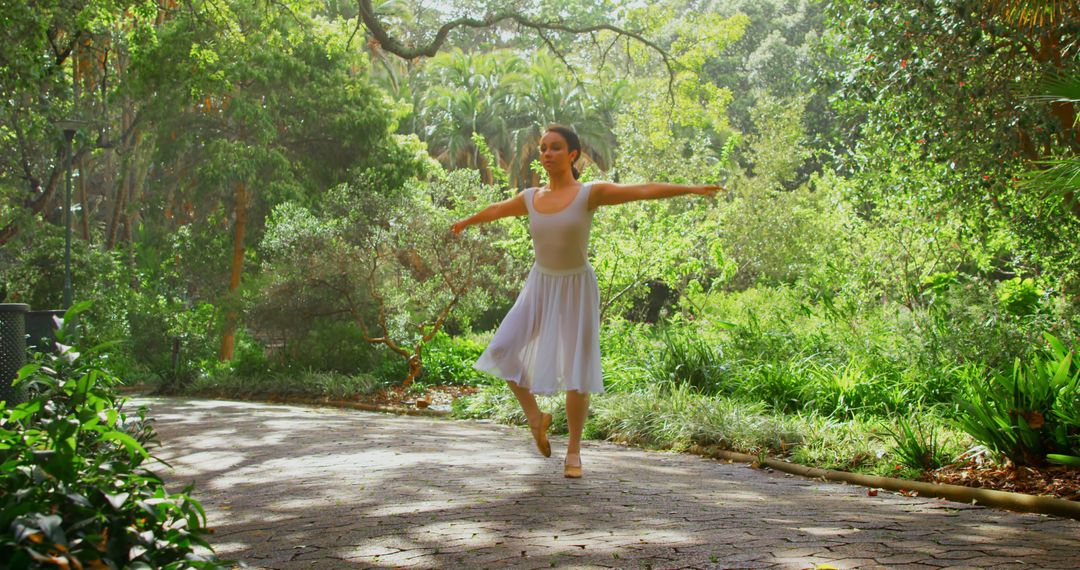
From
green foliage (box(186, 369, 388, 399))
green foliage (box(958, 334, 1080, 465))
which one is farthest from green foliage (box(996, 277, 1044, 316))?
green foliage (box(186, 369, 388, 399))

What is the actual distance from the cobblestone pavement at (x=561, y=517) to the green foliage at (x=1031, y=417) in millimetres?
782

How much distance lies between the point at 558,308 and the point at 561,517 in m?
1.61

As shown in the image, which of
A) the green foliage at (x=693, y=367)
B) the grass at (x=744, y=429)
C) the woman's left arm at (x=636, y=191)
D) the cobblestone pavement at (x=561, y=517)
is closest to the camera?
the cobblestone pavement at (x=561, y=517)

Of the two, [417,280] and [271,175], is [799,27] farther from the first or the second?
[417,280]

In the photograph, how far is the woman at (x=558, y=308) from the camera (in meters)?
5.89

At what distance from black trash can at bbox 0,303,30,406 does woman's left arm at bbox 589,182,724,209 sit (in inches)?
124

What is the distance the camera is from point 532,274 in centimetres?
616

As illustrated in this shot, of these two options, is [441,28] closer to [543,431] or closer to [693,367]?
[693,367]

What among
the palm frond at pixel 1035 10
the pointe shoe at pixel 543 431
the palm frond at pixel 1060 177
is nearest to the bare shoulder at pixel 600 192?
the pointe shoe at pixel 543 431

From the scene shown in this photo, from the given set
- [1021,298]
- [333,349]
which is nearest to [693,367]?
[1021,298]

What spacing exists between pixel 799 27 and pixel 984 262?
125ft

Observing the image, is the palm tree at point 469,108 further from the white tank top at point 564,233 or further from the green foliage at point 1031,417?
the green foliage at point 1031,417

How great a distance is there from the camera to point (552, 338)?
5973mm

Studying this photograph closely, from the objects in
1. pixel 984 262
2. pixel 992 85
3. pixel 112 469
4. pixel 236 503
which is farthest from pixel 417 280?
pixel 112 469
